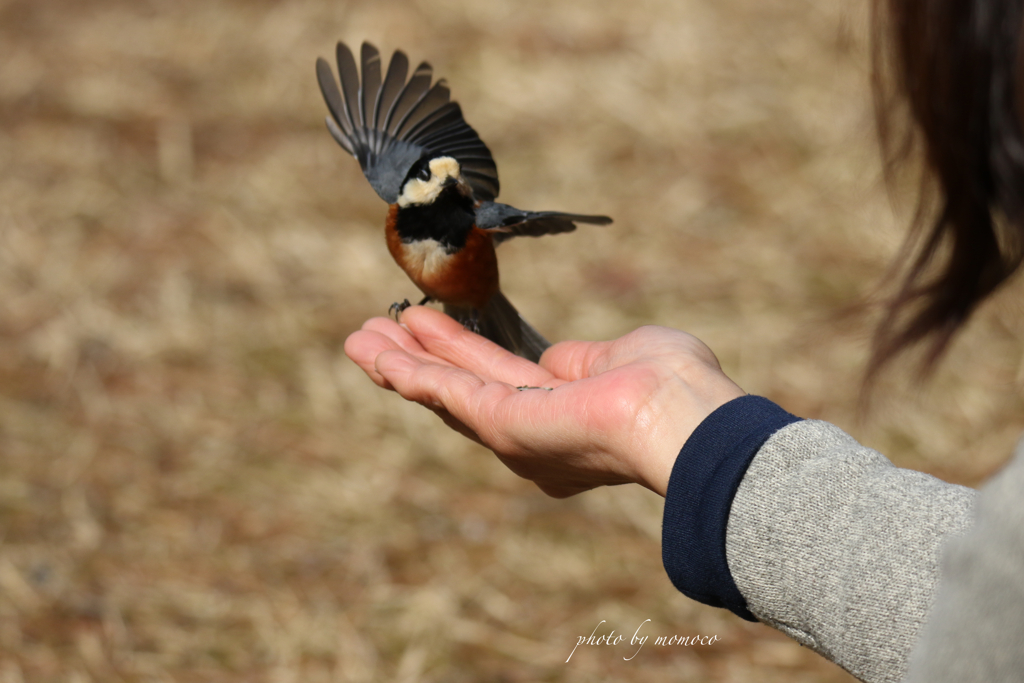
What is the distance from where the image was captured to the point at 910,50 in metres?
1.75

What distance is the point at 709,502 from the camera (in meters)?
1.69

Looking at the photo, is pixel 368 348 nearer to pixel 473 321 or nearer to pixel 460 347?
pixel 460 347

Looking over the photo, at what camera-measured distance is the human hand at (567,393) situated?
2.02m

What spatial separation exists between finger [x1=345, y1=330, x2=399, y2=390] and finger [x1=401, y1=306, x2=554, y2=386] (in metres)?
0.12

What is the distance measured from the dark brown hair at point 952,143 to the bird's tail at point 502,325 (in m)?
1.40

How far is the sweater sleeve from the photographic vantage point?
1.50 metres

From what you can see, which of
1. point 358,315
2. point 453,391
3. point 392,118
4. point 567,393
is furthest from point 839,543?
point 358,315

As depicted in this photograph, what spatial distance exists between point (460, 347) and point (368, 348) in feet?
0.98

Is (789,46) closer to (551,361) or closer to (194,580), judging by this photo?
(551,361)

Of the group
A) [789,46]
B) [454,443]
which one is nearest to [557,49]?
[789,46]

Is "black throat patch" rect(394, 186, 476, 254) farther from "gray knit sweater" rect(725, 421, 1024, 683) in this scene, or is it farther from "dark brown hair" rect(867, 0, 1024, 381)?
"gray knit sweater" rect(725, 421, 1024, 683)

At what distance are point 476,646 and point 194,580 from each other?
124cm

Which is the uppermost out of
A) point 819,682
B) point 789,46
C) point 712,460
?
point 789,46

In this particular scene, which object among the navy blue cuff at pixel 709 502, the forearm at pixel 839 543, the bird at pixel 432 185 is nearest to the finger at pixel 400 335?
the bird at pixel 432 185
